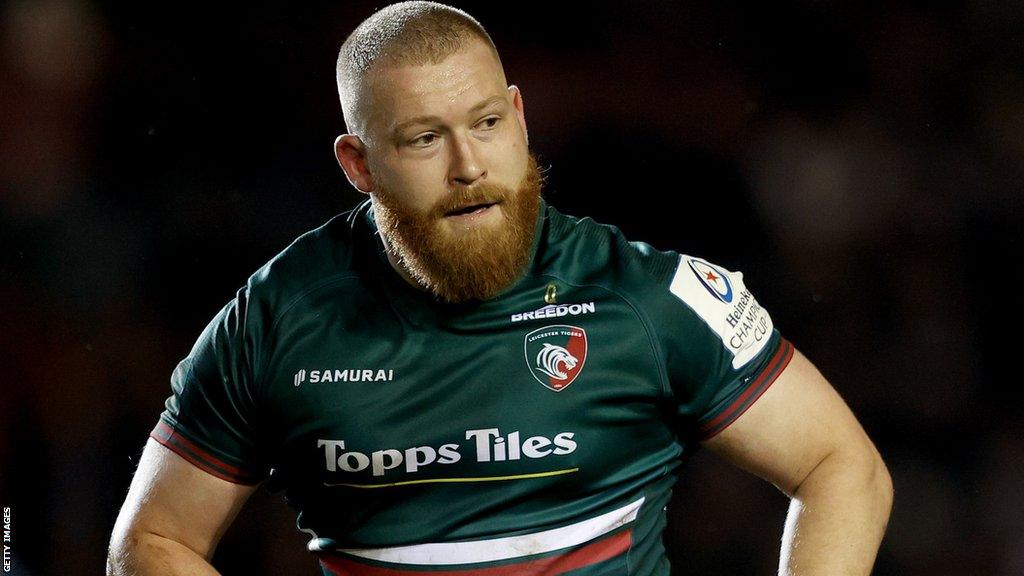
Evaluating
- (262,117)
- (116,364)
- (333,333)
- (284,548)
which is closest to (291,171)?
(262,117)

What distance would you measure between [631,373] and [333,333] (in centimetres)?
54

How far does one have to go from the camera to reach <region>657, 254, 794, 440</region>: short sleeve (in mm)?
2215

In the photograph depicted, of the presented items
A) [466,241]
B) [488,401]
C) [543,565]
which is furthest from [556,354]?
[543,565]

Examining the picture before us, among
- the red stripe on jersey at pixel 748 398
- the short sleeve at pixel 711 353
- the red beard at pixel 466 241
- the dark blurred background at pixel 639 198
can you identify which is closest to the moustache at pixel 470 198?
the red beard at pixel 466 241

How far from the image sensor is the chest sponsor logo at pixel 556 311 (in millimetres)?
2256

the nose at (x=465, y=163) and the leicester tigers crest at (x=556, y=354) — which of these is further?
the leicester tigers crest at (x=556, y=354)

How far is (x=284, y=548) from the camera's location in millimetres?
3904

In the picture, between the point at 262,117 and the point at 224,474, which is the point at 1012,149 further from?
the point at 224,474

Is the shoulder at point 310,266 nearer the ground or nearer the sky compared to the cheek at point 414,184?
nearer the ground

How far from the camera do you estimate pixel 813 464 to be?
225 cm

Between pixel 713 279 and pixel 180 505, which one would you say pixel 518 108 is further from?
pixel 180 505

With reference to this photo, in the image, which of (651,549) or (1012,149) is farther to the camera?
(1012,149)

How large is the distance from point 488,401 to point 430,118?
0.51 metres

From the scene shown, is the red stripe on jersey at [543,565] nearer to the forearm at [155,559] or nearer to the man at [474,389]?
the man at [474,389]
